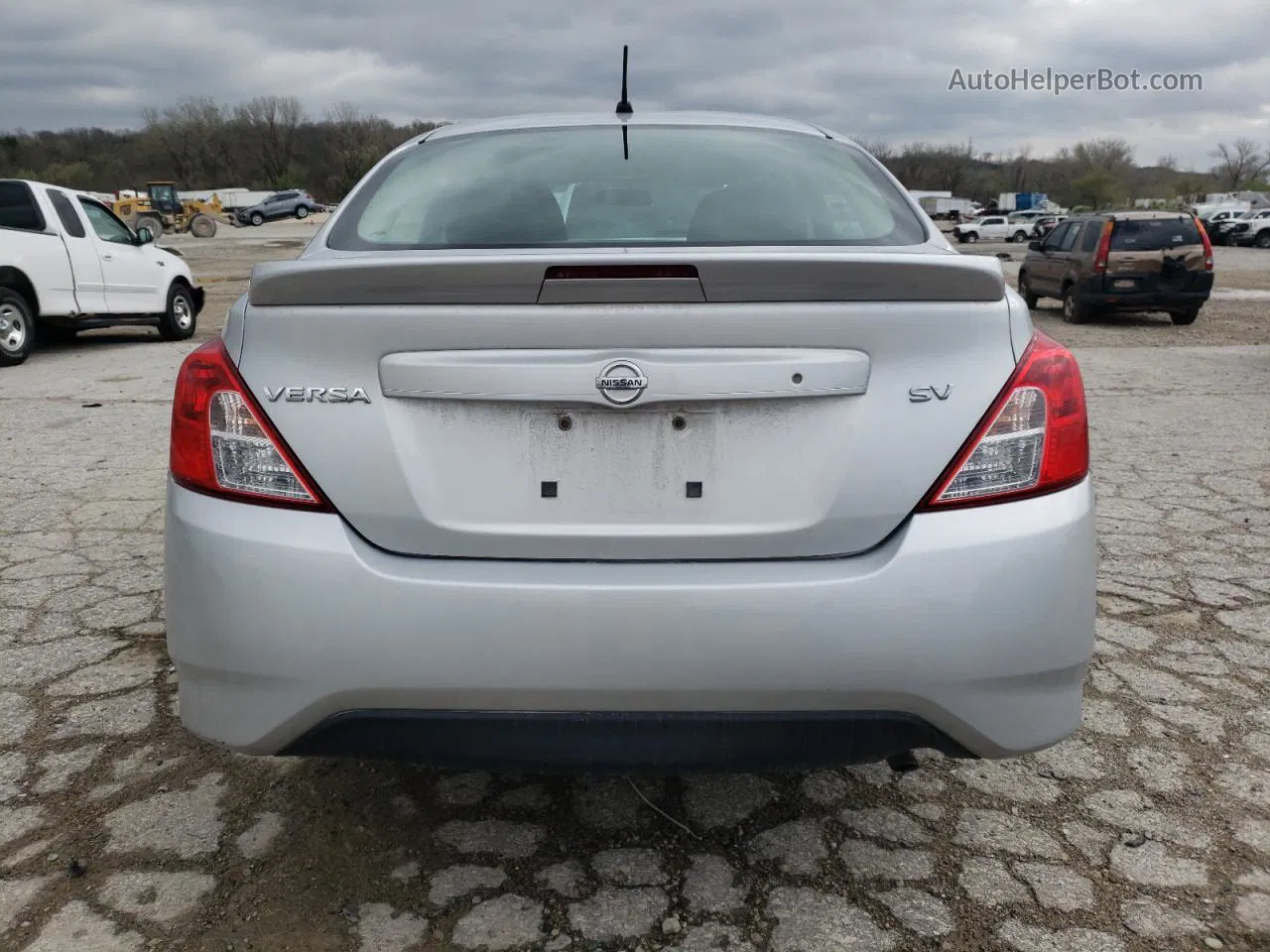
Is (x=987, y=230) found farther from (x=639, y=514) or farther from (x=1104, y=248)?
(x=639, y=514)

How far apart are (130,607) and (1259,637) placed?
380cm

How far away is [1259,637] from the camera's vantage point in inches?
133

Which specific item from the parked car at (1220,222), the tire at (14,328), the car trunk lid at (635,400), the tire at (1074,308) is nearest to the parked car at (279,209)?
the parked car at (1220,222)

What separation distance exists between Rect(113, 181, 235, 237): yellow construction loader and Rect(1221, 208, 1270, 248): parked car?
1644 inches

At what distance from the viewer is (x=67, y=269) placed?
1052 cm

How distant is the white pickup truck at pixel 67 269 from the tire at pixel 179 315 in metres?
0.05

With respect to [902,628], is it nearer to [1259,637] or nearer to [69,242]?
[1259,637]

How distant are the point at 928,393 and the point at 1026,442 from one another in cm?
21

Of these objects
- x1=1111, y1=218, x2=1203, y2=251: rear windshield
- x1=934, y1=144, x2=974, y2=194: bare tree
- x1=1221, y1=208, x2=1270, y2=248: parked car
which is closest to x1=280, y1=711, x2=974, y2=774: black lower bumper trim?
x1=1111, y1=218, x2=1203, y2=251: rear windshield

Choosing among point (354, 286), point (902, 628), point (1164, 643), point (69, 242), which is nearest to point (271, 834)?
point (354, 286)

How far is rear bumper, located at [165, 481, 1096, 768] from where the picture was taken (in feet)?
5.64

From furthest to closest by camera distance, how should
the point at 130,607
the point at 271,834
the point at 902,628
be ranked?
the point at 130,607 → the point at 271,834 → the point at 902,628

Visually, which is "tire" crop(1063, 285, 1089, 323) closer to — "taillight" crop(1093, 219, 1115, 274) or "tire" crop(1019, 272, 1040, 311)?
"taillight" crop(1093, 219, 1115, 274)

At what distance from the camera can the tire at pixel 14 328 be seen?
9930mm
